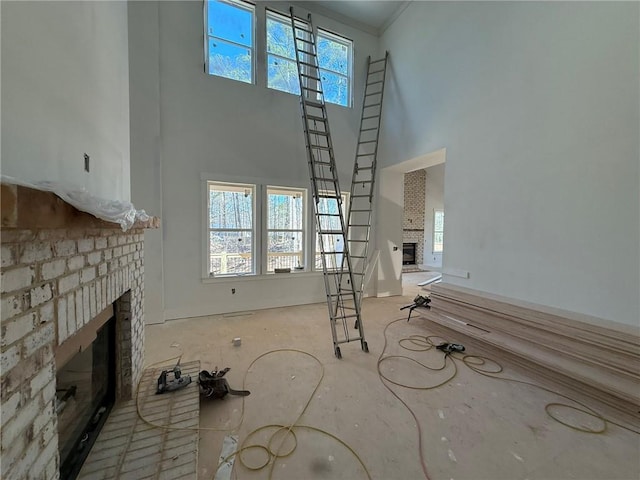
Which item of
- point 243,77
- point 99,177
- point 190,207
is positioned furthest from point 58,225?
point 243,77

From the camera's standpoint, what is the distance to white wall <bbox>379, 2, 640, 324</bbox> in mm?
2152

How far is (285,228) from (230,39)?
10.3 ft

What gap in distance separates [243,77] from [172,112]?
50.8 inches

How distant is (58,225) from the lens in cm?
83

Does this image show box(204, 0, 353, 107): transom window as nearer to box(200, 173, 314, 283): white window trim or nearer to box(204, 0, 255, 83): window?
box(204, 0, 255, 83): window

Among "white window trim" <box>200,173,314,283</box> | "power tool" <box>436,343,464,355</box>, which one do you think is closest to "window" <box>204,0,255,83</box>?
"white window trim" <box>200,173,314,283</box>

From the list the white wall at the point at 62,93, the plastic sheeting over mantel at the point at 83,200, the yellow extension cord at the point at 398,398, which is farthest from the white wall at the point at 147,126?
the plastic sheeting over mantel at the point at 83,200

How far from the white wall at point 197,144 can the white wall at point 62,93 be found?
6.11ft

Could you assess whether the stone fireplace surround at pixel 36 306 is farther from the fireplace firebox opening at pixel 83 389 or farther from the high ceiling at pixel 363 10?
the high ceiling at pixel 363 10

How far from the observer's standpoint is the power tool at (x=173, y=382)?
1.99 m

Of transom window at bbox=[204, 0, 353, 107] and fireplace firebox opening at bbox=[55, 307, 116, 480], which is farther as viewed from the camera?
transom window at bbox=[204, 0, 353, 107]

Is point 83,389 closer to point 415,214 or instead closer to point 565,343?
point 565,343

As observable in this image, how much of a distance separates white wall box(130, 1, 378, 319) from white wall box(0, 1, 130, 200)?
1863 mm

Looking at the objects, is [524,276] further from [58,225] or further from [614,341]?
[58,225]
